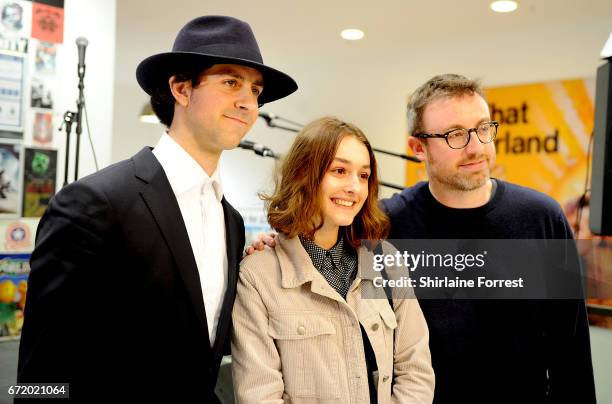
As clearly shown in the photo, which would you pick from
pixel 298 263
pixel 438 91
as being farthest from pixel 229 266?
pixel 438 91

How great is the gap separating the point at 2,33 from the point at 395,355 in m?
2.04

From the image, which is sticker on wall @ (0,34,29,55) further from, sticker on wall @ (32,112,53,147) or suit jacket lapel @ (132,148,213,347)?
suit jacket lapel @ (132,148,213,347)

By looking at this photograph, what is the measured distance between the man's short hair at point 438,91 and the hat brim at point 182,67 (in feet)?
1.52

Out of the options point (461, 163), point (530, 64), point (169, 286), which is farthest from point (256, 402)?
point (530, 64)

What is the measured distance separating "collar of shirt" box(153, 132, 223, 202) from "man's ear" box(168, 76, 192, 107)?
0.12m

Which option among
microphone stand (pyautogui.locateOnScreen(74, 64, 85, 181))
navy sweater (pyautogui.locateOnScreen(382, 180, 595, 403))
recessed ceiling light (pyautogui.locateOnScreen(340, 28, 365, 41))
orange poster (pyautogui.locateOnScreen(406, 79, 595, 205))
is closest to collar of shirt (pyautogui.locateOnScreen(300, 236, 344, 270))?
navy sweater (pyautogui.locateOnScreen(382, 180, 595, 403))

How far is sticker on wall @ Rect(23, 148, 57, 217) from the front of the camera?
2.38 m

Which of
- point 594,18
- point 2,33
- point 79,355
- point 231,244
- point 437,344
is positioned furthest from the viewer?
point 594,18

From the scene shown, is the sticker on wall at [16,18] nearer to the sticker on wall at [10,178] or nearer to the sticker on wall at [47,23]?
the sticker on wall at [47,23]

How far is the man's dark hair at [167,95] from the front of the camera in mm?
1552

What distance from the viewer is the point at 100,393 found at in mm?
1299

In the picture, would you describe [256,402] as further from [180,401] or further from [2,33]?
Result: [2,33]

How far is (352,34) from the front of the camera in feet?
16.6

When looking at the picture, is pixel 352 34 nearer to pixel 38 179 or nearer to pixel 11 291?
pixel 38 179
